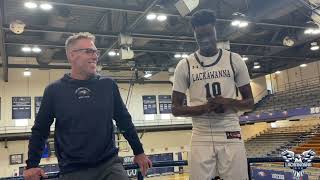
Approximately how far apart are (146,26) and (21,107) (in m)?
10.1

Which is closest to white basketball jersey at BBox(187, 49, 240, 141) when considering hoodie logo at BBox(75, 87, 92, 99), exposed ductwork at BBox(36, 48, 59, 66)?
hoodie logo at BBox(75, 87, 92, 99)

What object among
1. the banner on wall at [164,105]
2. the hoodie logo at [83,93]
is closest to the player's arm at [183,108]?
the hoodie logo at [83,93]

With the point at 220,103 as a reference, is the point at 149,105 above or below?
above

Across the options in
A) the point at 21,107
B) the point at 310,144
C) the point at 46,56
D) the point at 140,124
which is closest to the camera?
the point at 46,56

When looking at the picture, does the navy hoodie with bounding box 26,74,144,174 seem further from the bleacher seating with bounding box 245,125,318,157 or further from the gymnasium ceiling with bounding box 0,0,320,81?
the bleacher seating with bounding box 245,125,318,157

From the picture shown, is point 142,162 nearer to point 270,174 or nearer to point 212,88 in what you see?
point 212,88

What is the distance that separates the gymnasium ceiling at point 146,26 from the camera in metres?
10.4

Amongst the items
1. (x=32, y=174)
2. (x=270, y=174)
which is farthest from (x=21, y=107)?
(x=32, y=174)

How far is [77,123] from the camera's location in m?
2.20

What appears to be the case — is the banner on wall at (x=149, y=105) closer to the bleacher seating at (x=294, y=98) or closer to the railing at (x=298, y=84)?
the bleacher seating at (x=294, y=98)

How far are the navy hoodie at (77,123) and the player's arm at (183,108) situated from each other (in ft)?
1.49

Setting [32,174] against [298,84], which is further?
[298,84]

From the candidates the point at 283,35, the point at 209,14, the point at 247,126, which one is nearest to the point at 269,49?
the point at 283,35

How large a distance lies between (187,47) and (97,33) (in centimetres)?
570
